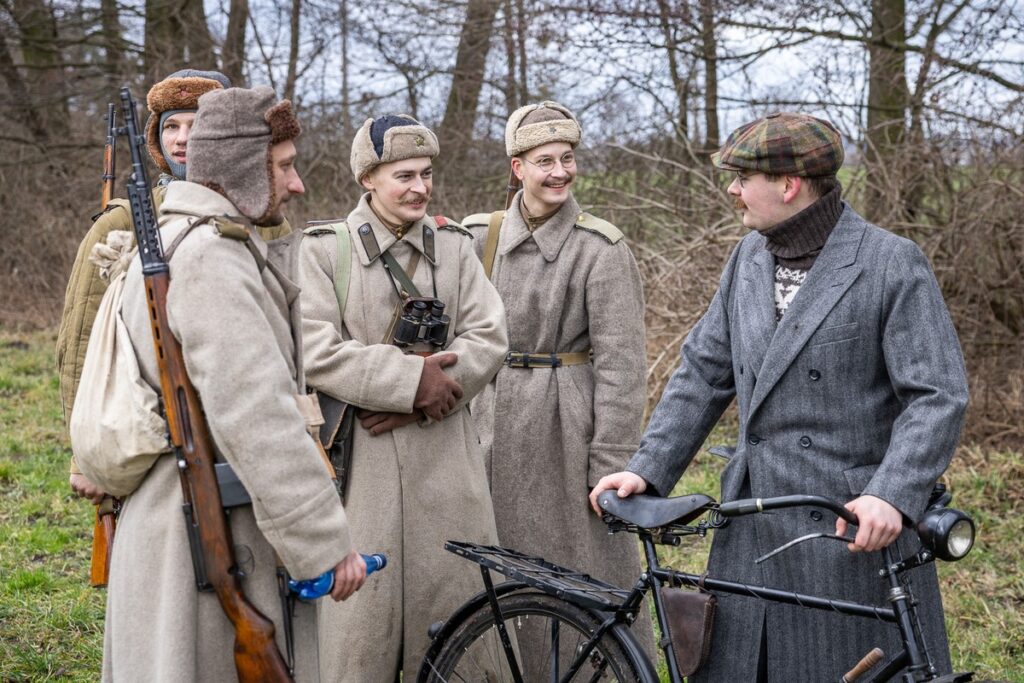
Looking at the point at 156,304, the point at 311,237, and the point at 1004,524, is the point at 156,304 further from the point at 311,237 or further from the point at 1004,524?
the point at 1004,524

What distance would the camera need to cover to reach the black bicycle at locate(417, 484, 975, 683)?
2.67 meters

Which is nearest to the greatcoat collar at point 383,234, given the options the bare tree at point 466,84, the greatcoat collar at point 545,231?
the greatcoat collar at point 545,231

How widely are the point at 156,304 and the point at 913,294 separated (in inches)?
71.8

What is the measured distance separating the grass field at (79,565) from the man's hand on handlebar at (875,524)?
233 cm

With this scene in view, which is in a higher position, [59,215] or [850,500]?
[59,215]

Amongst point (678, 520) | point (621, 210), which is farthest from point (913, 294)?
point (621, 210)

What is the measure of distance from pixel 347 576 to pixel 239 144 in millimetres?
1053

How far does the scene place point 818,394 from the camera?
2.97m

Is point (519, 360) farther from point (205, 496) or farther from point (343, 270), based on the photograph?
point (205, 496)

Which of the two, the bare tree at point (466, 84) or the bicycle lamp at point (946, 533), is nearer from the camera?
the bicycle lamp at point (946, 533)

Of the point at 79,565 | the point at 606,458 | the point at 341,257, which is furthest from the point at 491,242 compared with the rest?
the point at 79,565

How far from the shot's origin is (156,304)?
8.49ft

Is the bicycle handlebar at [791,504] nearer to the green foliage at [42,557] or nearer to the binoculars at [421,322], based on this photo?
the binoculars at [421,322]

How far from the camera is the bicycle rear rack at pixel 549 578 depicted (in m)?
3.03
